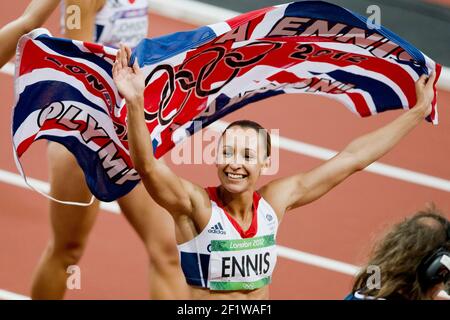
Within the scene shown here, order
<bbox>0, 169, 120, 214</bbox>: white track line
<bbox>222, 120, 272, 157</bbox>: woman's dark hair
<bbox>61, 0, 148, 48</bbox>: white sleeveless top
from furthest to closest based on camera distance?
<bbox>0, 169, 120, 214</bbox>: white track line < <bbox>61, 0, 148, 48</bbox>: white sleeveless top < <bbox>222, 120, 272, 157</bbox>: woman's dark hair

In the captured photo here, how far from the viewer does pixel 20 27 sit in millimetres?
5703

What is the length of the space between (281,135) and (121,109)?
3.51 meters

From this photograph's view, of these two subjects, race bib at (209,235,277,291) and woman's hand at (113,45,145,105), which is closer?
woman's hand at (113,45,145,105)

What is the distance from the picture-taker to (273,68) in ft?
19.1

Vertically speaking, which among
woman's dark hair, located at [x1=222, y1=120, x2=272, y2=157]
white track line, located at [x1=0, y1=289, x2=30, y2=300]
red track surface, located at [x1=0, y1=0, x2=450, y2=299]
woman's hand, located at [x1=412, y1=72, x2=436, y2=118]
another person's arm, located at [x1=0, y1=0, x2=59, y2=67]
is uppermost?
another person's arm, located at [x1=0, y1=0, x2=59, y2=67]

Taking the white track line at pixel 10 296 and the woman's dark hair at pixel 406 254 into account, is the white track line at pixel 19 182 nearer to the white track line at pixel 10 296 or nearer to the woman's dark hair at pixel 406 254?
the white track line at pixel 10 296

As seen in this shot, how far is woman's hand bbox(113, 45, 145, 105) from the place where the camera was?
16.2 ft

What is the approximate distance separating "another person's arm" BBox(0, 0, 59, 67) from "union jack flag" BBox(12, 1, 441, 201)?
13.2 inches

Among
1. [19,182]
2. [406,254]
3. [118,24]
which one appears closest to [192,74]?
[406,254]

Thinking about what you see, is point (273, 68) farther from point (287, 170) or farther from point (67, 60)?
point (287, 170)

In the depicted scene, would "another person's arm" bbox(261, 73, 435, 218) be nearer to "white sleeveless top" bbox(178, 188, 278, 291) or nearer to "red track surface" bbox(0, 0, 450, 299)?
"white sleeveless top" bbox(178, 188, 278, 291)

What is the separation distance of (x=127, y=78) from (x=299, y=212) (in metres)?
3.41

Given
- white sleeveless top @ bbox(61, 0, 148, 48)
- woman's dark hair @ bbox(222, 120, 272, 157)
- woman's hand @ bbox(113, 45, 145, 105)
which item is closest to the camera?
woman's hand @ bbox(113, 45, 145, 105)

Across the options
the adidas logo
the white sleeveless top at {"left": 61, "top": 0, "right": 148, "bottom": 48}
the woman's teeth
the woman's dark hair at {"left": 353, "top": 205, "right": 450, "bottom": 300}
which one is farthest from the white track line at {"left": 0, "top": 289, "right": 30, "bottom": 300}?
the woman's dark hair at {"left": 353, "top": 205, "right": 450, "bottom": 300}
